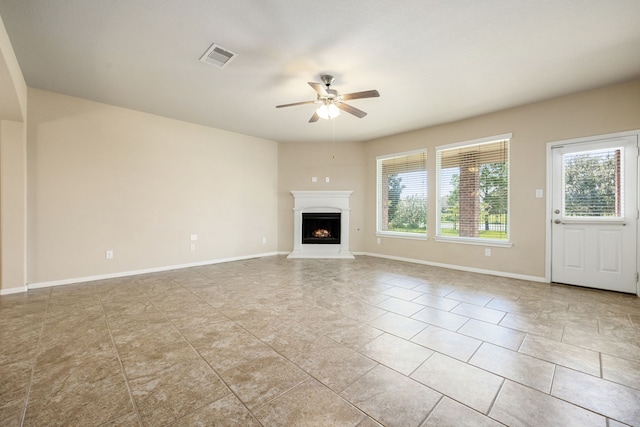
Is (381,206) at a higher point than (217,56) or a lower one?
lower

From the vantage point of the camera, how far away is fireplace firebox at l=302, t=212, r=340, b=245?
20.4 feet

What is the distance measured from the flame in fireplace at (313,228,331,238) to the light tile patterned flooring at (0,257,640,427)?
281 cm

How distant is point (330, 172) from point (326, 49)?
3758 mm

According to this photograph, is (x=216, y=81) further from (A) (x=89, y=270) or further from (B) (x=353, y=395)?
(B) (x=353, y=395)

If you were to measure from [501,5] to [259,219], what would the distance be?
5.21m

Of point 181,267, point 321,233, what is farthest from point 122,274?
point 321,233

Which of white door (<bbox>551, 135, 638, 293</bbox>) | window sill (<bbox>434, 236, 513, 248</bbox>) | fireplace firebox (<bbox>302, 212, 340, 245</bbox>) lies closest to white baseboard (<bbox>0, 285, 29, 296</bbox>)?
fireplace firebox (<bbox>302, 212, 340, 245</bbox>)

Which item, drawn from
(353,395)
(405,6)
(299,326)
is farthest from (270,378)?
(405,6)

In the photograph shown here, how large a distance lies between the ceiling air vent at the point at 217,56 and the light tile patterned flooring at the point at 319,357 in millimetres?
2686

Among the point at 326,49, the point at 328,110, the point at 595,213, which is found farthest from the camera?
the point at 595,213

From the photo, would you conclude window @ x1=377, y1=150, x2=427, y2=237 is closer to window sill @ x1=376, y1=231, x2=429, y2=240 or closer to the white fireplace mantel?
window sill @ x1=376, y1=231, x2=429, y2=240

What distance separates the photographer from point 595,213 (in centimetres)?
365

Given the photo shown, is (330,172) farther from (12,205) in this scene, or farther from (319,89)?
(12,205)

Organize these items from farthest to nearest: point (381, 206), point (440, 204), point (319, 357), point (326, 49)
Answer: point (381, 206) < point (440, 204) < point (326, 49) < point (319, 357)
